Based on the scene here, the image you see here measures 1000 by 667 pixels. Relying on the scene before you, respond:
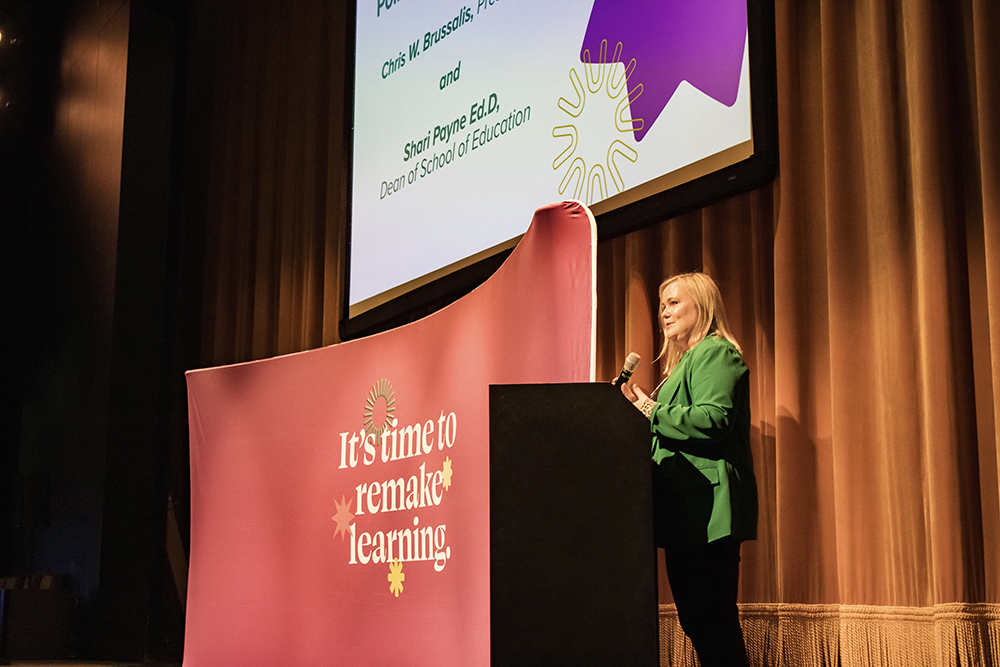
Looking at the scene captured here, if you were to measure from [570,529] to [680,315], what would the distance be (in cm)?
95

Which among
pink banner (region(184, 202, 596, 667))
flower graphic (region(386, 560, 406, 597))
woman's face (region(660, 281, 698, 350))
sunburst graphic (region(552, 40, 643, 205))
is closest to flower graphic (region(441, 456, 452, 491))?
pink banner (region(184, 202, 596, 667))

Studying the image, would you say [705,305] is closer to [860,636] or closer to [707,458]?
[707,458]

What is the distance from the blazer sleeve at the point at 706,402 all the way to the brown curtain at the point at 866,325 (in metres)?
0.35

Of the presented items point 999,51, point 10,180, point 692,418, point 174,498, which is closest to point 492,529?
point 692,418

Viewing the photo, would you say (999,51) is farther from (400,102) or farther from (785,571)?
(400,102)

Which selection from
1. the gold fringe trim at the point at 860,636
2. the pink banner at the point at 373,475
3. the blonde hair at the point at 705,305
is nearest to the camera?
the pink banner at the point at 373,475

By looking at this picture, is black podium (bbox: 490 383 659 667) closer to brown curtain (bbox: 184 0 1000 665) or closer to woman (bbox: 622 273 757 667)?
woman (bbox: 622 273 757 667)

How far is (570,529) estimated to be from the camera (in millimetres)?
1198

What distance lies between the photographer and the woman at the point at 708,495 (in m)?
1.78

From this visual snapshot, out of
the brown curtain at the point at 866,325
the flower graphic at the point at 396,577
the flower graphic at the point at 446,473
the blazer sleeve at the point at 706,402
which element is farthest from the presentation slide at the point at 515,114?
the flower graphic at the point at 396,577

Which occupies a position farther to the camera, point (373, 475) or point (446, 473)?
point (373, 475)

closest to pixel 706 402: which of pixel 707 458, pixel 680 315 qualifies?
pixel 707 458

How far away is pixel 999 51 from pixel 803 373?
0.76m

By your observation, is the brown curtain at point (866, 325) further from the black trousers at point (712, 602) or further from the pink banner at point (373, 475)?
the pink banner at point (373, 475)
